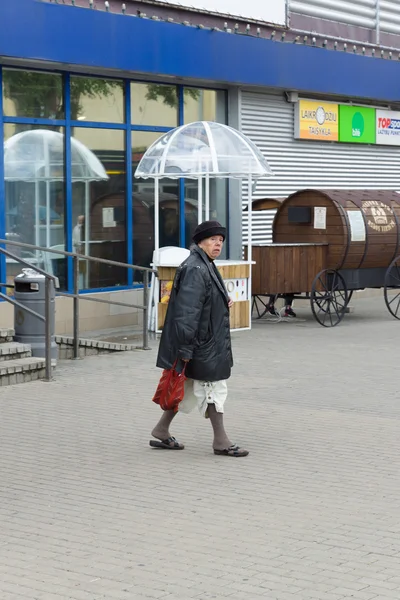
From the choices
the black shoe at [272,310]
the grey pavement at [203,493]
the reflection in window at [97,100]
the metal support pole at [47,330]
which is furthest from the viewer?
the black shoe at [272,310]

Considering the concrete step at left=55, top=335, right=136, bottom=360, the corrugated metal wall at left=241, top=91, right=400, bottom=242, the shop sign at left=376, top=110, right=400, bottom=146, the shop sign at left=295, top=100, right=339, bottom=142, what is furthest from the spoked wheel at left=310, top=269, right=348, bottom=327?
the shop sign at left=376, top=110, right=400, bottom=146

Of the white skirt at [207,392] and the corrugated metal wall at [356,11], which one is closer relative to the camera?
the white skirt at [207,392]

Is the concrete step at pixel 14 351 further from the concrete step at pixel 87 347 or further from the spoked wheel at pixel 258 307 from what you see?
the spoked wheel at pixel 258 307

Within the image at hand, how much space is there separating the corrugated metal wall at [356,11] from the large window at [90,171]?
3045mm

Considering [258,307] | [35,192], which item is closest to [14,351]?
[35,192]

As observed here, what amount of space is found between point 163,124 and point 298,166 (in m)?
3.40

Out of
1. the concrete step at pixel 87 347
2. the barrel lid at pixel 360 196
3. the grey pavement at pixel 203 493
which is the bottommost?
the grey pavement at pixel 203 493

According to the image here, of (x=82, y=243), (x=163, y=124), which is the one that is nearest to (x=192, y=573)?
(x=82, y=243)

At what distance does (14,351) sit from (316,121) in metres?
9.81

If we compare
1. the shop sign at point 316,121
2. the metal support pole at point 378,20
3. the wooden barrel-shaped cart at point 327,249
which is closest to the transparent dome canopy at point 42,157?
the wooden barrel-shaped cart at point 327,249

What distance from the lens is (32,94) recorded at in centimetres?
1491

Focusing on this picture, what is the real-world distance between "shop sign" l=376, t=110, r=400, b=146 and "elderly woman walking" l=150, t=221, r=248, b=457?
14.3 metres

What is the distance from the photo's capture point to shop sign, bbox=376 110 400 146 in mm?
21672

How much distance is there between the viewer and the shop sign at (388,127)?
2167 centimetres
